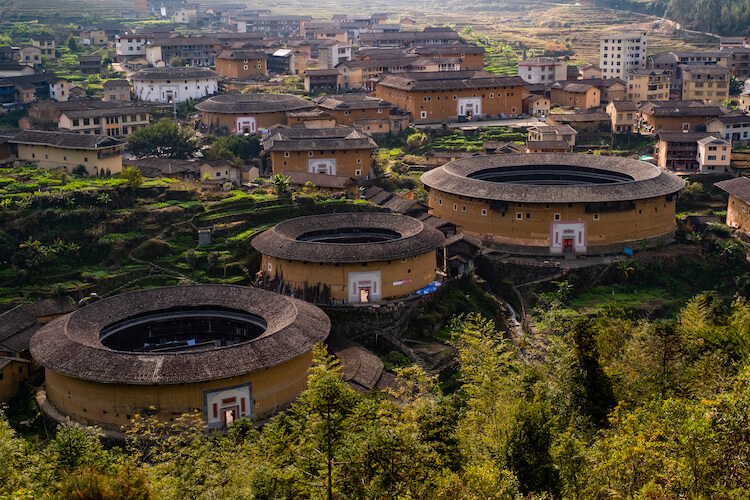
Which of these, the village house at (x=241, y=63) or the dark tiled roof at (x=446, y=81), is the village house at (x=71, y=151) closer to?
the dark tiled roof at (x=446, y=81)

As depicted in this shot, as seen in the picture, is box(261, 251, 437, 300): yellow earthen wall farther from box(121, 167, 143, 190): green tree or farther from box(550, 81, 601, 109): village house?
box(550, 81, 601, 109): village house

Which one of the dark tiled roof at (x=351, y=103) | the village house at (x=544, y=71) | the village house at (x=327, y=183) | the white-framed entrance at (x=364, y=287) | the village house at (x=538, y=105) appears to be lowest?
the white-framed entrance at (x=364, y=287)

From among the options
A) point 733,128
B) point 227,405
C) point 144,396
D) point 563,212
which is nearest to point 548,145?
point 563,212

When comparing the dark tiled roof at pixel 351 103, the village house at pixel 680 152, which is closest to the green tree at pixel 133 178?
the dark tiled roof at pixel 351 103

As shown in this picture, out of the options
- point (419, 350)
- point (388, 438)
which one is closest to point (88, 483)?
point (388, 438)

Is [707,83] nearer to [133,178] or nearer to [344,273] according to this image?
[344,273]

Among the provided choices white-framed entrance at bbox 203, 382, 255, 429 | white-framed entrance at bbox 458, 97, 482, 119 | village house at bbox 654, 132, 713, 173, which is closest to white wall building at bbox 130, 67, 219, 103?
white-framed entrance at bbox 458, 97, 482, 119
